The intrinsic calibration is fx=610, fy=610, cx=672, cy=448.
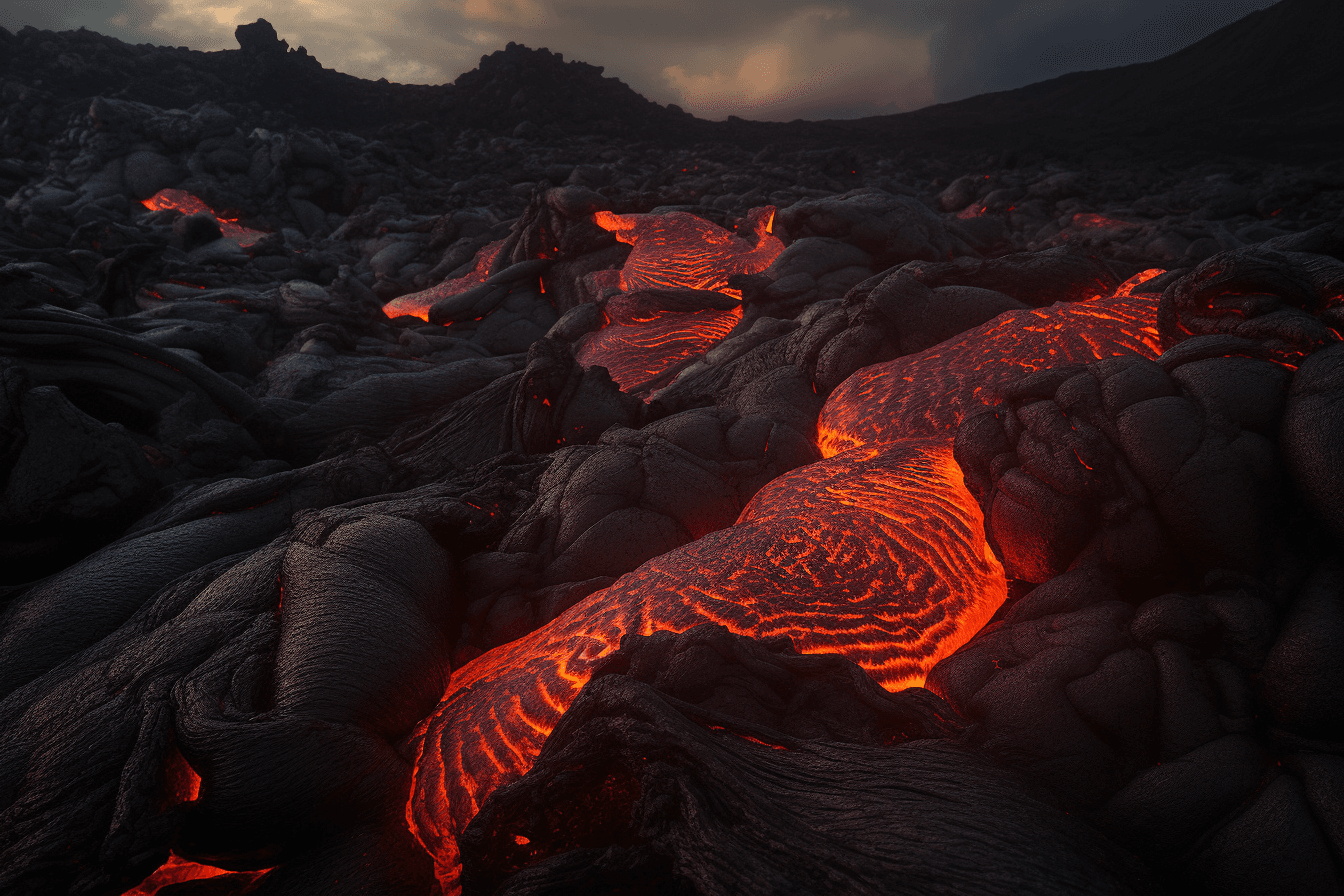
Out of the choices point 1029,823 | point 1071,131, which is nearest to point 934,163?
point 1071,131

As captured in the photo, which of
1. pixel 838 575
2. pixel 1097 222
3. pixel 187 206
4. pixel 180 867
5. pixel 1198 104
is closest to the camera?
pixel 180 867

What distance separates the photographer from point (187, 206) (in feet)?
63.5

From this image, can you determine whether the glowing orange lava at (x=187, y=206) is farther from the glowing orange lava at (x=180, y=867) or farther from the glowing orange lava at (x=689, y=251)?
the glowing orange lava at (x=180, y=867)

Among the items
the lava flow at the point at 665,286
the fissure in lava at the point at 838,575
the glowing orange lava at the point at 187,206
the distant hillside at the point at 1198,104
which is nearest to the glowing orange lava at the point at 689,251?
the lava flow at the point at 665,286

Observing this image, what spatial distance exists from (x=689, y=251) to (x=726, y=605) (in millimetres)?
7715

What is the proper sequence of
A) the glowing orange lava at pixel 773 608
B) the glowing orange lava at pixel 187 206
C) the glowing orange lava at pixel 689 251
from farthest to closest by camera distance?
1. the glowing orange lava at pixel 187 206
2. the glowing orange lava at pixel 689 251
3. the glowing orange lava at pixel 773 608

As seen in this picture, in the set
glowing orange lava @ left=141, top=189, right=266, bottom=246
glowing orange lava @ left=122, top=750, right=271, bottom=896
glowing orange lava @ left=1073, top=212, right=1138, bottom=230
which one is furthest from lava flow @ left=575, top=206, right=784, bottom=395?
glowing orange lava @ left=141, top=189, right=266, bottom=246

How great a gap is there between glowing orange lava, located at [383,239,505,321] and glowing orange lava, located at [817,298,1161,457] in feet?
28.2

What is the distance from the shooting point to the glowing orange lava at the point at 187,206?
19.0 metres

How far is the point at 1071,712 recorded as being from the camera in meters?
2.28

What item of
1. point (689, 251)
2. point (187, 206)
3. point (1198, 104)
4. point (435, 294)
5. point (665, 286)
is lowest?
point (665, 286)

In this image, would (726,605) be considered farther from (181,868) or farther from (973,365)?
(973,365)

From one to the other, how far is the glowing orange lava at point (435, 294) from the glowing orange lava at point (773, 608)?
30.5ft

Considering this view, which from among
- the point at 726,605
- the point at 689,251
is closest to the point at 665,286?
the point at 689,251
